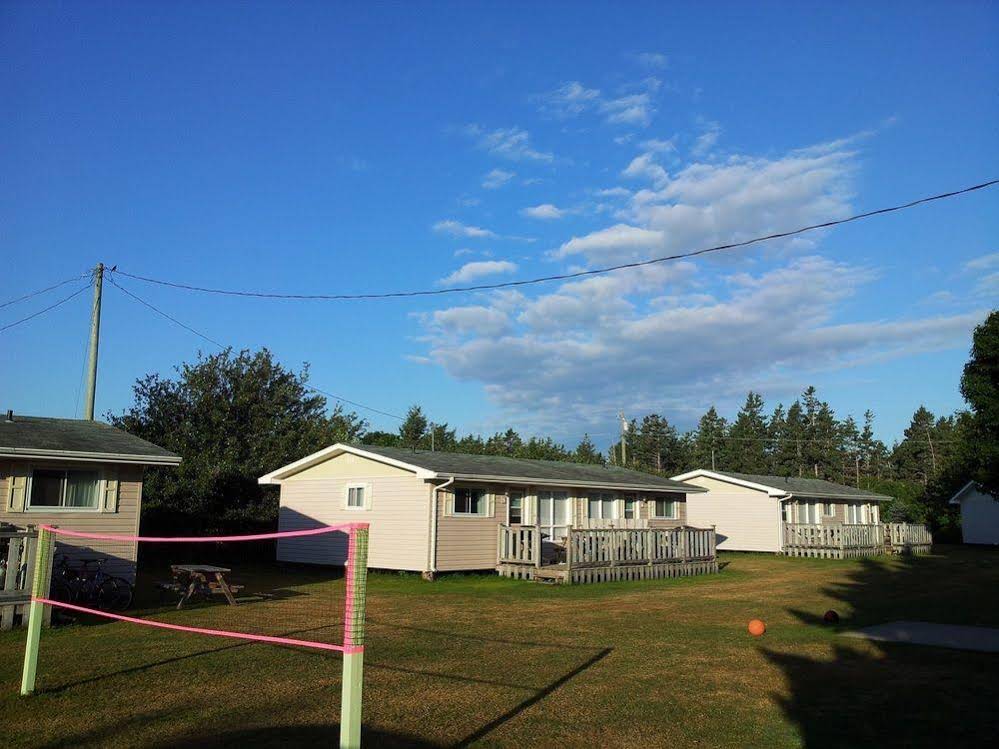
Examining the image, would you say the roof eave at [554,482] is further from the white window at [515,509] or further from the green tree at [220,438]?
the green tree at [220,438]

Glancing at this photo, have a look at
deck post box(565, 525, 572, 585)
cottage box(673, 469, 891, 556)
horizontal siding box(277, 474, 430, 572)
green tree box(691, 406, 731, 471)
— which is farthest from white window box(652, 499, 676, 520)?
green tree box(691, 406, 731, 471)

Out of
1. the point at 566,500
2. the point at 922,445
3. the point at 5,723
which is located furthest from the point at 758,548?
the point at 922,445

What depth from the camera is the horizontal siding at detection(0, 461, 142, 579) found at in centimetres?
1505

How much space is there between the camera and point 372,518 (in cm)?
2214

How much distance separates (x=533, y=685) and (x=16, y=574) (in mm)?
8178

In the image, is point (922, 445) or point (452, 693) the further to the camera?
point (922, 445)

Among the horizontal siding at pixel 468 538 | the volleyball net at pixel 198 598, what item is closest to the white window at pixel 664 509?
the horizontal siding at pixel 468 538

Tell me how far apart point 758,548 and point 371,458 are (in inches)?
757

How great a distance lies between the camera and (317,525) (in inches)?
941

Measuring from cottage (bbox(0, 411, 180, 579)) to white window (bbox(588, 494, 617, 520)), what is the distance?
13.9 m

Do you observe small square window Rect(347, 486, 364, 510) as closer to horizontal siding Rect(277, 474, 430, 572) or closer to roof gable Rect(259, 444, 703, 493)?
horizontal siding Rect(277, 474, 430, 572)

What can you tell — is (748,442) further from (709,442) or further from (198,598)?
(198,598)

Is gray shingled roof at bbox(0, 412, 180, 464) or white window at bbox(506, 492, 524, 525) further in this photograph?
white window at bbox(506, 492, 524, 525)

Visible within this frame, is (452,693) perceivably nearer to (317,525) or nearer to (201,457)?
(317,525)
